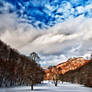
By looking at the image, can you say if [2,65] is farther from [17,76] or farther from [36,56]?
[36,56]

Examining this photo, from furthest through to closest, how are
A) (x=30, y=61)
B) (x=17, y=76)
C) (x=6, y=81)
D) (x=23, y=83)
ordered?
(x=30, y=61), (x=23, y=83), (x=17, y=76), (x=6, y=81)

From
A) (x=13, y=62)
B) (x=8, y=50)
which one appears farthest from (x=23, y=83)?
(x=8, y=50)

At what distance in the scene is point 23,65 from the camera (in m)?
108

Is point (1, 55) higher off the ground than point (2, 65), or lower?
higher

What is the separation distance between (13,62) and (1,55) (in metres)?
11.7

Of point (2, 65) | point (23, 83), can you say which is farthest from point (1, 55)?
point (23, 83)

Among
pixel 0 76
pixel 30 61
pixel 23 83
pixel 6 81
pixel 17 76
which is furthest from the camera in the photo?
pixel 30 61

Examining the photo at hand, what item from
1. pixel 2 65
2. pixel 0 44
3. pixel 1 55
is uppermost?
pixel 0 44

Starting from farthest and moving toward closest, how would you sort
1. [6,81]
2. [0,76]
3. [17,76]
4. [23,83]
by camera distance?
1. [23,83]
2. [17,76]
3. [6,81]
4. [0,76]

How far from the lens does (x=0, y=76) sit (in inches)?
3307

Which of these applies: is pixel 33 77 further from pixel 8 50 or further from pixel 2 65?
pixel 8 50

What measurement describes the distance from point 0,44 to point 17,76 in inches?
968

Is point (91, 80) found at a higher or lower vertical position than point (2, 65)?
lower

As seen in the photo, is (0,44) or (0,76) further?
(0,44)
